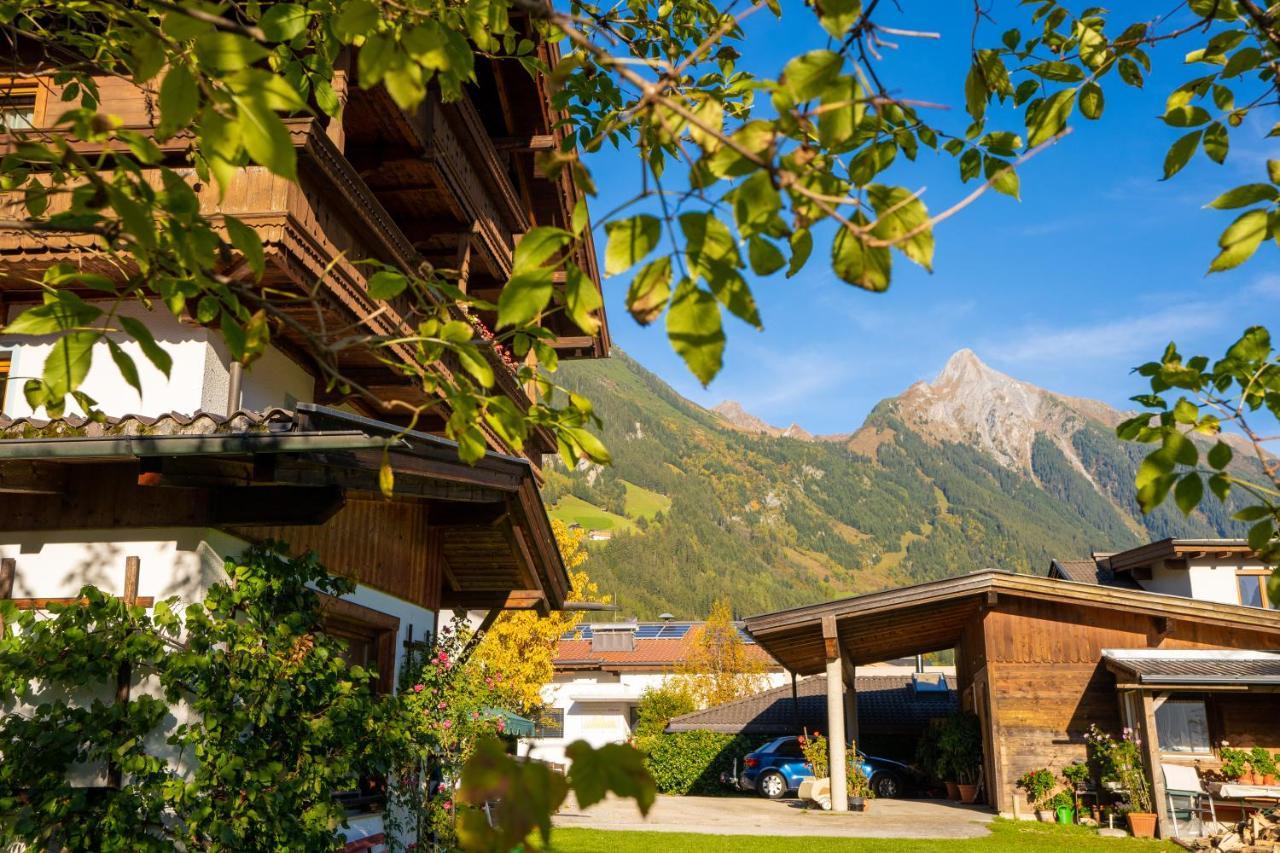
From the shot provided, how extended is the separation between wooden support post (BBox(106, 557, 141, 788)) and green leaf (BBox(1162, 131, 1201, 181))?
635 centimetres

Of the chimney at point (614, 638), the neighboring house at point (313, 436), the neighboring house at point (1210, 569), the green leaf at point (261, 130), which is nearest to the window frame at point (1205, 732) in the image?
the neighboring house at point (1210, 569)

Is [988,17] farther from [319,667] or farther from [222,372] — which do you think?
[222,372]

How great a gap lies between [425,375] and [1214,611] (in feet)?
69.3

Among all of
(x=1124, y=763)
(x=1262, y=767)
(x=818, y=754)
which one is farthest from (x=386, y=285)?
(x=818, y=754)

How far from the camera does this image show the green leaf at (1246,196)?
2.41 metres

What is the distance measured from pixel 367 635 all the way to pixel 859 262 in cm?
880

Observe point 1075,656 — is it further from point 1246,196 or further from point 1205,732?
point 1246,196

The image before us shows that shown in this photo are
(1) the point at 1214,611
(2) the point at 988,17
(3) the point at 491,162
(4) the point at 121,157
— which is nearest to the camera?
(4) the point at 121,157

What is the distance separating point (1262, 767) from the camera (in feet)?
60.0

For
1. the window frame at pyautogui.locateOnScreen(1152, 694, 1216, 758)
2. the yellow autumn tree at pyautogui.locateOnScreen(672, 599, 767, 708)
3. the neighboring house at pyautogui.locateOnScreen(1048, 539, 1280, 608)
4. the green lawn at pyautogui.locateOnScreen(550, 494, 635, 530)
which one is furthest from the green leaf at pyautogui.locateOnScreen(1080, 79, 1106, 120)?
Answer: the green lawn at pyautogui.locateOnScreen(550, 494, 635, 530)

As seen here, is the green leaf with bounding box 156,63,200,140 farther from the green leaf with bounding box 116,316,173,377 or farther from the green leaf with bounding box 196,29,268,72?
the green leaf with bounding box 116,316,173,377

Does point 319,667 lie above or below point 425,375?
below

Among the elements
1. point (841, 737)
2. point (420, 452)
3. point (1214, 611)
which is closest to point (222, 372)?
point (420, 452)

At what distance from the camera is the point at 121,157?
2375 mm
